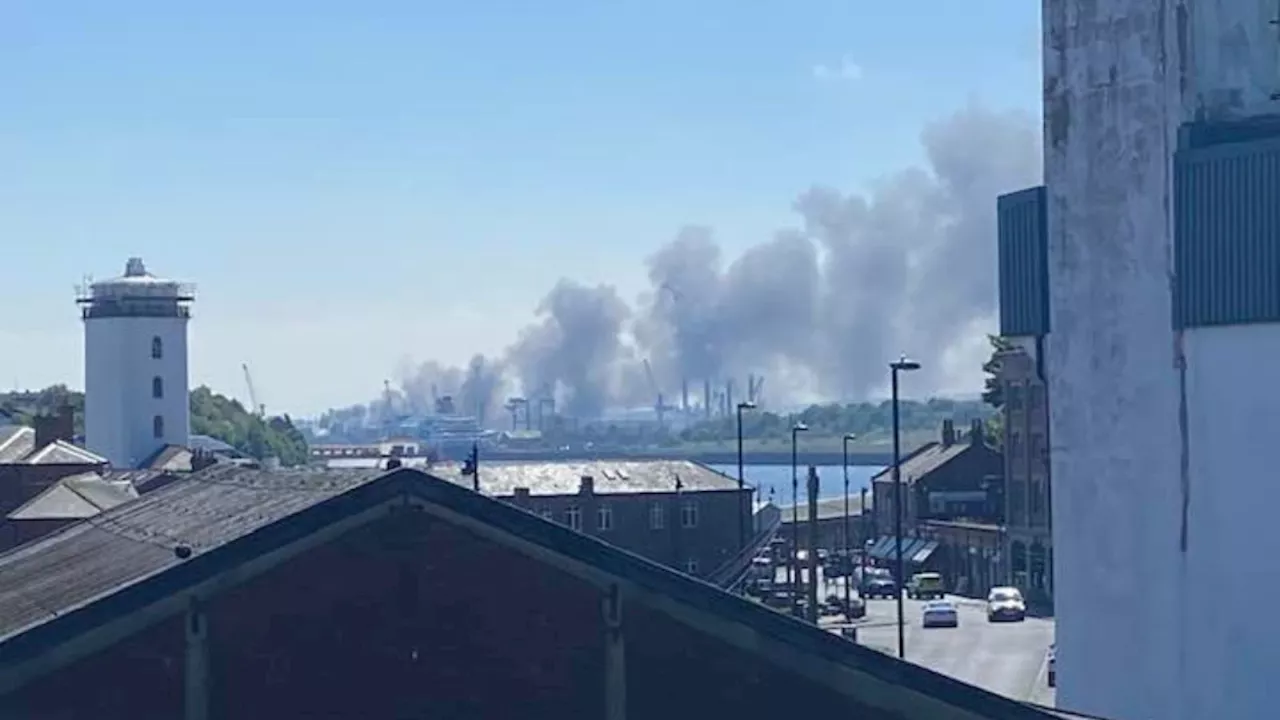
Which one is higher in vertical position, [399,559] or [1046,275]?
[1046,275]

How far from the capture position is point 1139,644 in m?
30.2

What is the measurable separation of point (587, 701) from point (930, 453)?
284 ft

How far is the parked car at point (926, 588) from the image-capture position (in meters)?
79.8

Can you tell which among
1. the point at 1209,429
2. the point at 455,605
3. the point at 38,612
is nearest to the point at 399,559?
the point at 455,605

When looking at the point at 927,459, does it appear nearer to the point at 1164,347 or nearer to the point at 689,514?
the point at 689,514

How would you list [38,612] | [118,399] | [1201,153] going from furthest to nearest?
[118,399] → [1201,153] → [38,612]

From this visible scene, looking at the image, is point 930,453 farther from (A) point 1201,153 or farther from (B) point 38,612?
(B) point 38,612

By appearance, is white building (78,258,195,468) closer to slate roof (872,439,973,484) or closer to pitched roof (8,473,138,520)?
slate roof (872,439,973,484)

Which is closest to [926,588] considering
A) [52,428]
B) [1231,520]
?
[52,428]

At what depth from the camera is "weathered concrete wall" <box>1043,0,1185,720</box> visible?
2942cm

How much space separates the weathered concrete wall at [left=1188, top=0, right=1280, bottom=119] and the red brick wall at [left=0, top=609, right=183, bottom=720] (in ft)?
56.7

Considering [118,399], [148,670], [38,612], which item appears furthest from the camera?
[118,399]

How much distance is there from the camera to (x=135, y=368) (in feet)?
339

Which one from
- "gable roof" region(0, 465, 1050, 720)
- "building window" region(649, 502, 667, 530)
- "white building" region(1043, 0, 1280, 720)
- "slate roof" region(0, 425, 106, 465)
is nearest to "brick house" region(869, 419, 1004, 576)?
"building window" region(649, 502, 667, 530)
